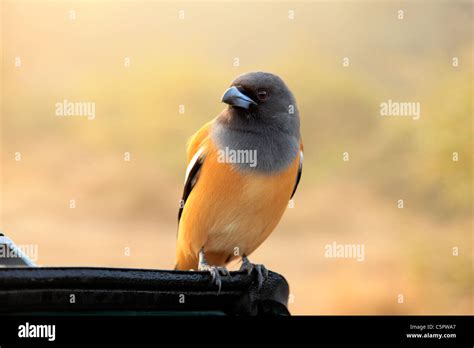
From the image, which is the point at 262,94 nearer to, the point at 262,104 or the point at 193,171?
the point at 262,104

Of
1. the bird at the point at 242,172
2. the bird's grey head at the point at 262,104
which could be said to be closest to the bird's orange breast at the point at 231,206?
the bird at the point at 242,172

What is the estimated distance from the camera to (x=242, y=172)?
177 inches

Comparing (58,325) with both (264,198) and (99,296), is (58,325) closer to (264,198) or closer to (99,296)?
(99,296)

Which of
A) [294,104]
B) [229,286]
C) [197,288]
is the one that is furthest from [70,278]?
[294,104]

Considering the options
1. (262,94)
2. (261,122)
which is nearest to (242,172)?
(261,122)

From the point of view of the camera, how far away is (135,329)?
2.44 metres

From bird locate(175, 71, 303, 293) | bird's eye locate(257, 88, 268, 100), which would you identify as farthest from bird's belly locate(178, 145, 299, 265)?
bird's eye locate(257, 88, 268, 100)

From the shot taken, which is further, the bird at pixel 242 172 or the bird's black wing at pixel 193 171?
the bird's black wing at pixel 193 171

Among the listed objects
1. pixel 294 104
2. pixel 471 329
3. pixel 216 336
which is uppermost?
pixel 294 104

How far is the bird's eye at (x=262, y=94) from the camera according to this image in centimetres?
470

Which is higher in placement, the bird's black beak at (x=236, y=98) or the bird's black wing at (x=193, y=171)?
the bird's black beak at (x=236, y=98)

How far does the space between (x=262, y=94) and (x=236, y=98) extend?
22cm

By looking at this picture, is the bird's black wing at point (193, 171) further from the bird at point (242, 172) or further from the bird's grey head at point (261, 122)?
the bird's grey head at point (261, 122)

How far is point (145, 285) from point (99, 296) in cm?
16
